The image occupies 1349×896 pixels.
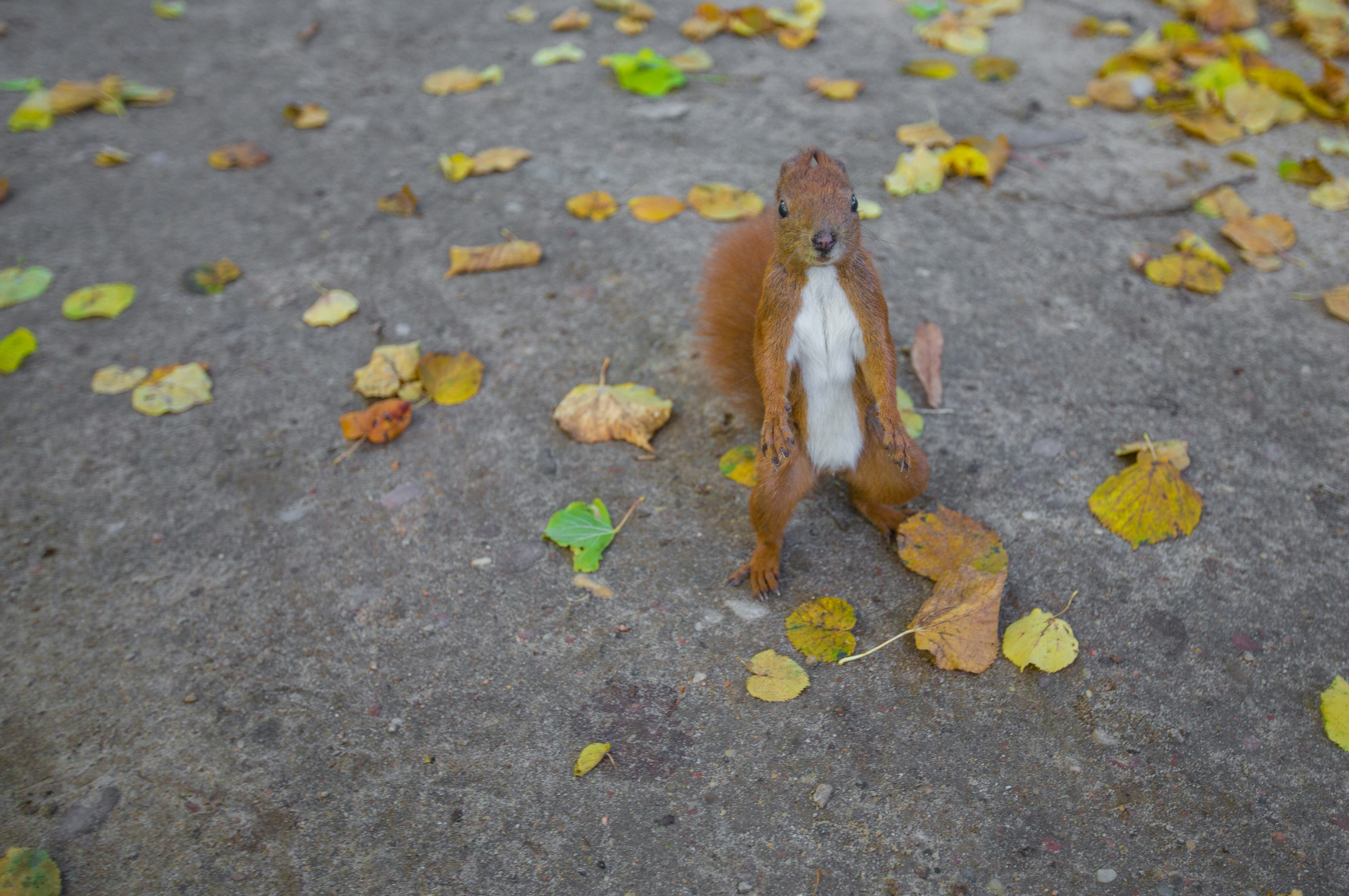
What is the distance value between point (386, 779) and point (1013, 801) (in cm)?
117

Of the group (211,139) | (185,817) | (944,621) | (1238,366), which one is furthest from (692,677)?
(211,139)

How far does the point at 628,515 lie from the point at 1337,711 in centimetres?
151

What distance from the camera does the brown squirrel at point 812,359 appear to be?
5.24 ft

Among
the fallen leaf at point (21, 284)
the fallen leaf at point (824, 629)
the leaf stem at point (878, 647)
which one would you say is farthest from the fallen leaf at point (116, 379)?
the leaf stem at point (878, 647)

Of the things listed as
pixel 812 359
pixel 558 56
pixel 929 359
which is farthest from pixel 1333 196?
pixel 558 56

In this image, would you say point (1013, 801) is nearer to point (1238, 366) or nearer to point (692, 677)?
point (692, 677)

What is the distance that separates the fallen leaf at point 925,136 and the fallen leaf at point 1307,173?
3.82 feet

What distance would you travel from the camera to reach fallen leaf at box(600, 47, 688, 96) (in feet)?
11.9

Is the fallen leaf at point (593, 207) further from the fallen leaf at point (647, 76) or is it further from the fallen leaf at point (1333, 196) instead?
the fallen leaf at point (1333, 196)

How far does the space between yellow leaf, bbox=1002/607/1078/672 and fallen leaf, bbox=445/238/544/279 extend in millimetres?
1868

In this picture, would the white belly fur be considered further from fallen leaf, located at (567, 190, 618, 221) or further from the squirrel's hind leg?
fallen leaf, located at (567, 190, 618, 221)

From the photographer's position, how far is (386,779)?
5.22 ft

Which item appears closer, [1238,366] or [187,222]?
[1238,366]

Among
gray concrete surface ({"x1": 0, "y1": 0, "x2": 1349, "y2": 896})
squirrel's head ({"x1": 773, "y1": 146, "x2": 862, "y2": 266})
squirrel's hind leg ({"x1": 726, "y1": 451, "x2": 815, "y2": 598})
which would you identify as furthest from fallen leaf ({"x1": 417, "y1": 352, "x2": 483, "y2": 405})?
squirrel's head ({"x1": 773, "y1": 146, "x2": 862, "y2": 266})
